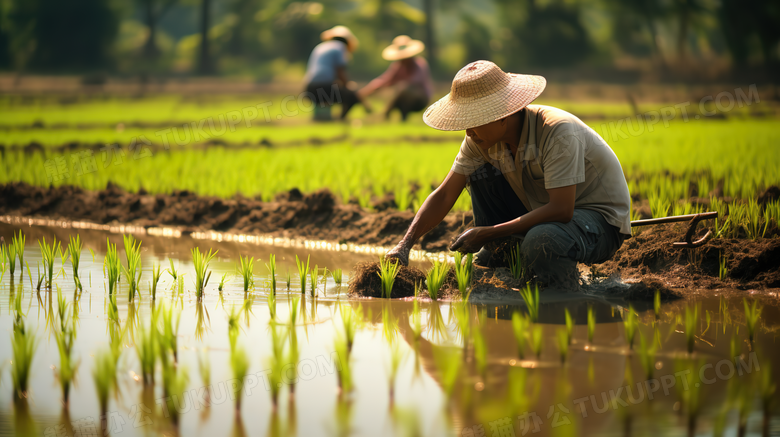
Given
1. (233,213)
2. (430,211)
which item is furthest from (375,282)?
(233,213)

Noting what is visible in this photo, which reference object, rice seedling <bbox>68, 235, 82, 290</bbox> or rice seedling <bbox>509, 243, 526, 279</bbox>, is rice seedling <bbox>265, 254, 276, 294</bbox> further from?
rice seedling <bbox>509, 243, 526, 279</bbox>

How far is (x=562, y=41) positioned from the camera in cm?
2395

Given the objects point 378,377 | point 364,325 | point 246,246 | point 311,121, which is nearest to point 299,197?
point 246,246

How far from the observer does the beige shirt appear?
116 inches

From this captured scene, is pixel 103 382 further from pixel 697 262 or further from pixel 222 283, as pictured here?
pixel 697 262

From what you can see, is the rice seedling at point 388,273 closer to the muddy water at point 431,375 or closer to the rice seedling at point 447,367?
the muddy water at point 431,375

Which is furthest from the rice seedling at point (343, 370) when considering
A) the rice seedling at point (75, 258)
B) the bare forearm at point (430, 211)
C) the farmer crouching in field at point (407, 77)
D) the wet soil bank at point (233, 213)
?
the farmer crouching in field at point (407, 77)

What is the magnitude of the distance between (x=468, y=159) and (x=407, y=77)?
7929 mm

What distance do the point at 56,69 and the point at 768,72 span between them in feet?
73.7

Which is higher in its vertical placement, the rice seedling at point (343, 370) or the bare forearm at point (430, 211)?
the bare forearm at point (430, 211)

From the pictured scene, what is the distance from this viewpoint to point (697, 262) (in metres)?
3.54

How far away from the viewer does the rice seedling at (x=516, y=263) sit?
3.24m

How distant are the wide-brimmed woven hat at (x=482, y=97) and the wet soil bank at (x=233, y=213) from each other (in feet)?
4.77

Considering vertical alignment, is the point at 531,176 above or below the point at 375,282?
above
